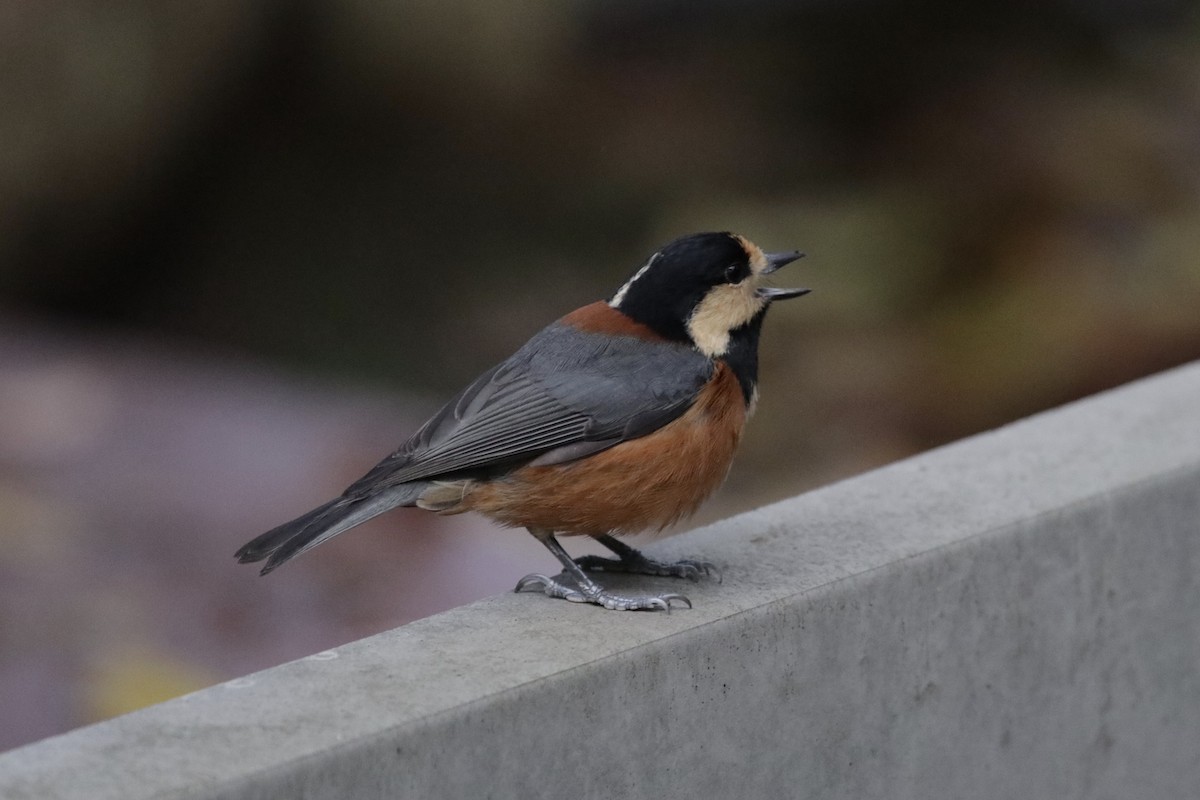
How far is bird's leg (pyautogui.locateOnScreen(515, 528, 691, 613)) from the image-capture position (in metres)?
3.32

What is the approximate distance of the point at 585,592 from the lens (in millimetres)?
3453

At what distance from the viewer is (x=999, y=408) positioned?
7.38 meters

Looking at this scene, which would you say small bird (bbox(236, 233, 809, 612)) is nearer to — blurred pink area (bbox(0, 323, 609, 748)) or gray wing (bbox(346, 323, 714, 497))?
gray wing (bbox(346, 323, 714, 497))

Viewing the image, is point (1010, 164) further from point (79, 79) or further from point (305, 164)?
point (79, 79)

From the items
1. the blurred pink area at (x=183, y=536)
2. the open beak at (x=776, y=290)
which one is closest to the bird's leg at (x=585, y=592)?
the open beak at (x=776, y=290)

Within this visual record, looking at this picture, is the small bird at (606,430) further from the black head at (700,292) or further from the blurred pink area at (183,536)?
the blurred pink area at (183,536)

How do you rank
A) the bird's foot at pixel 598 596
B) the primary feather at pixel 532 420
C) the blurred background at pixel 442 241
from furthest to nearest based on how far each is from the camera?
the blurred background at pixel 442 241 → the primary feather at pixel 532 420 → the bird's foot at pixel 598 596

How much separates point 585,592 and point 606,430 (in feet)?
1.19

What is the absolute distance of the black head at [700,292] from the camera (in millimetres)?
3779

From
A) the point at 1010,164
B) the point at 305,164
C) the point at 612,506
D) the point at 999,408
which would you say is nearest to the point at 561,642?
the point at 612,506

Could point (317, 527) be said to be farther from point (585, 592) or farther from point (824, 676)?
point (824, 676)

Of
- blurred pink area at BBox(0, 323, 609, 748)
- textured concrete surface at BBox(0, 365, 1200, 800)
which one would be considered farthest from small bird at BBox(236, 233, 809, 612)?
blurred pink area at BBox(0, 323, 609, 748)

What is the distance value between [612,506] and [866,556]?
1.81 ft

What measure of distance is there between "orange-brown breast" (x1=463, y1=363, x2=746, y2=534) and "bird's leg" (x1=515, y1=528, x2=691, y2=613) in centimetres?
9
